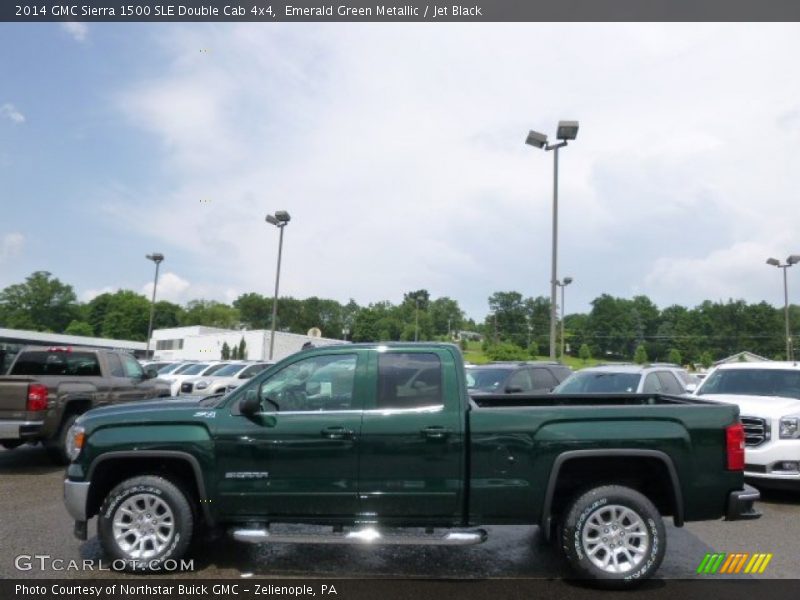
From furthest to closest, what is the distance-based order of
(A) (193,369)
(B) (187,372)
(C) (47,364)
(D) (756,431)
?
(A) (193,369)
(B) (187,372)
(C) (47,364)
(D) (756,431)

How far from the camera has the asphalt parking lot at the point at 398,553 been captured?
535cm

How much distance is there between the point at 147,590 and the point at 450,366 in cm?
294

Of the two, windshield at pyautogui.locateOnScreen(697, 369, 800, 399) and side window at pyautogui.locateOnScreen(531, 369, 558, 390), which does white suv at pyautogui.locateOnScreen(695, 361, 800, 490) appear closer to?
windshield at pyautogui.locateOnScreen(697, 369, 800, 399)

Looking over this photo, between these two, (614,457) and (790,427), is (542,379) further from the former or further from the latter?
(614,457)

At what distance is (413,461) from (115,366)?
339 inches

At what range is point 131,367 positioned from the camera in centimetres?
1246

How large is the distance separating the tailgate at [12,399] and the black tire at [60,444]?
69cm

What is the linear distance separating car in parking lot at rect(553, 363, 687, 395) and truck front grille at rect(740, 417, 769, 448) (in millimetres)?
2608

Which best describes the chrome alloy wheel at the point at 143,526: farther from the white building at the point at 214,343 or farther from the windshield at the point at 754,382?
the white building at the point at 214,343

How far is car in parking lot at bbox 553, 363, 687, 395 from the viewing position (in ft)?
36.6

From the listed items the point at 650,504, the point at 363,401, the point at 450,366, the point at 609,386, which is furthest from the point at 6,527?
the point at 609,386

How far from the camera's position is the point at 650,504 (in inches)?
201

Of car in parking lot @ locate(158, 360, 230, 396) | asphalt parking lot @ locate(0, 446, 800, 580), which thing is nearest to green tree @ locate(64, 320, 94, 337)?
car in parking lot @ locate(158, 360, 230, 396)

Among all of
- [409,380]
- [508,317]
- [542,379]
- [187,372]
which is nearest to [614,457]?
[409,380]
